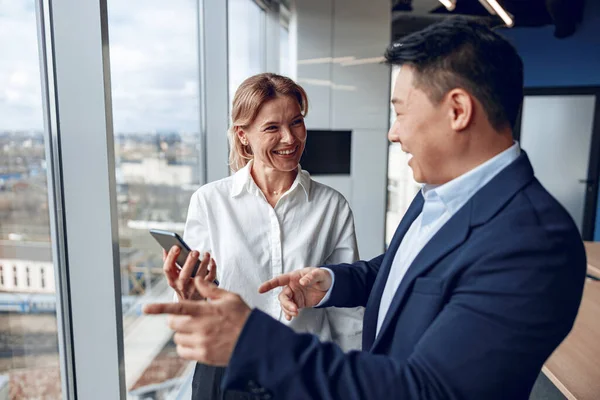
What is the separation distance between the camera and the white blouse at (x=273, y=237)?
163 centimetres

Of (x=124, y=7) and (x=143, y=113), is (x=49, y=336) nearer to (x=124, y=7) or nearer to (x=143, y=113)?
(x=143, y=113)

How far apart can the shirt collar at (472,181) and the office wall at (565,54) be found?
6261 mm

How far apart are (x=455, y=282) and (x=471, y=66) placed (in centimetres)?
42

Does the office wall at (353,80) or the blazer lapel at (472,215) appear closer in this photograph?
the blazer lapel at (472,215)

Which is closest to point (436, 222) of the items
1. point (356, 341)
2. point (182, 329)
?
point (182, 329)

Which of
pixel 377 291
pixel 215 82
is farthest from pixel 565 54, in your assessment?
pixel 377 291

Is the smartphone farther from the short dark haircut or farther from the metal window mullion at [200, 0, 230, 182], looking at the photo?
the metal window mullion at [200, 0, 230, 182]

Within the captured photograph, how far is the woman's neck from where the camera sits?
1.77m

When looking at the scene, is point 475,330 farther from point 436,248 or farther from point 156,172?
point 156,172

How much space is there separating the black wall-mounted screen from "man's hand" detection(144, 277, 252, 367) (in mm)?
4016

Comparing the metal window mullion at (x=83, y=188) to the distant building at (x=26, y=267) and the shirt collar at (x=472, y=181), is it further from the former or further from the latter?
the shirt collar at (x=472, y=181)

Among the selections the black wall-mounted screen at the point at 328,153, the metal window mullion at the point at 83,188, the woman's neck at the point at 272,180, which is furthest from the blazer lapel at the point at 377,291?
the black wall-mounted screen at the point at 328,153

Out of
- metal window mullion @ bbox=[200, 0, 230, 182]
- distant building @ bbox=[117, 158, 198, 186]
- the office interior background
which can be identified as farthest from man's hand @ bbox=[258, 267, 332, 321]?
metal window mullion @ bbox=[200, 0, 230, 182]

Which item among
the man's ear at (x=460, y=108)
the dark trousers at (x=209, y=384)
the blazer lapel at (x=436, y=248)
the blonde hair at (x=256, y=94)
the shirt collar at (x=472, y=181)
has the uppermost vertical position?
the blonde hair at (x=256, y=94)
